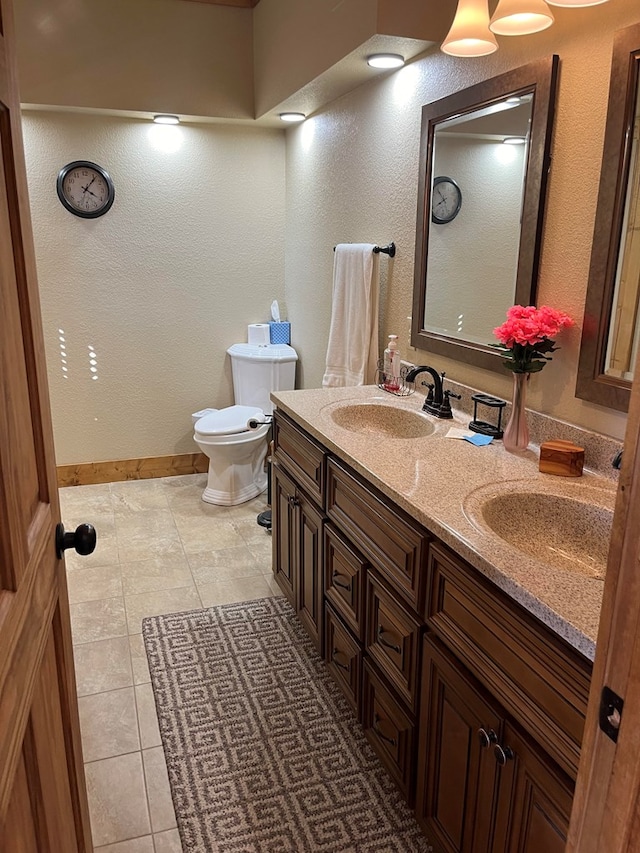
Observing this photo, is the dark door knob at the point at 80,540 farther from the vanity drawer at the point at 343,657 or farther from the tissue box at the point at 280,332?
the tissue box at the point at 280,332

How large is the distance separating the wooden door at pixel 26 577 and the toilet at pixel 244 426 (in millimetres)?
2317

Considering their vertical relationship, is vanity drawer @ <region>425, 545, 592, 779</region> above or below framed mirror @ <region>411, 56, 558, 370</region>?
below

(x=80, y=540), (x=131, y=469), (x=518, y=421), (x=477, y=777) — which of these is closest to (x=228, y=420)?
(x=131, y=469)

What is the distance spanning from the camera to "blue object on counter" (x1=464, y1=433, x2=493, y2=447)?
1.99 m

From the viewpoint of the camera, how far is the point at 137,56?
343 centimetres

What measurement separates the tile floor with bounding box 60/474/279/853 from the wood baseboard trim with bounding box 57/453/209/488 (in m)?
0.07

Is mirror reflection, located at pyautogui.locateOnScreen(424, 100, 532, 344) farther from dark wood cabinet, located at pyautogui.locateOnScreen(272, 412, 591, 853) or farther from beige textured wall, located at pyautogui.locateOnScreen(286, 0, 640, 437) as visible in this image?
dark wood cabinet, located at pyautogui.locateOnScreen(272, 412, 591, 853)

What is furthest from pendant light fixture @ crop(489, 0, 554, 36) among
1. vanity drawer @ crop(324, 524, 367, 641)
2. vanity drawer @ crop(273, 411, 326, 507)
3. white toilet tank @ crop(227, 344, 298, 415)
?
white toilet tank @ crop(227, 344, 298, 415)

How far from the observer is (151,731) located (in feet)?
6.75

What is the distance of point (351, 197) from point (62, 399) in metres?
2.12

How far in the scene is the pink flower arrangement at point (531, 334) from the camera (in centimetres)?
178

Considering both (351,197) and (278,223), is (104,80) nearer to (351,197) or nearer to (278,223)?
(278,223)

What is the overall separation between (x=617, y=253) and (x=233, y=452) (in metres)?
2.47

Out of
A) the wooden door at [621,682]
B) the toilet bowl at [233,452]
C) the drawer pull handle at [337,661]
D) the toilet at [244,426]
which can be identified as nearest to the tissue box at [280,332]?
the toilet at [244,426]
